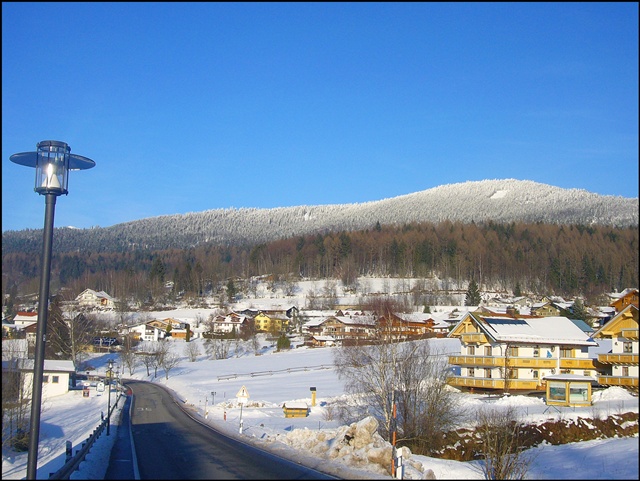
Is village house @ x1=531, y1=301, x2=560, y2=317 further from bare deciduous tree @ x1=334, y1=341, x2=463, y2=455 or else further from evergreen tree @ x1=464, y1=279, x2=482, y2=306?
evergreen tree @ x1=464, y1=279, x2=482, y2=306

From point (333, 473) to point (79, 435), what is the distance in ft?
87.6

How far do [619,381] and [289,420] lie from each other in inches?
1092

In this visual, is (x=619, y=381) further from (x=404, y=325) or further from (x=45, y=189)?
(x=404, y=325)

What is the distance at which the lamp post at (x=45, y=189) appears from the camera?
1547 cm

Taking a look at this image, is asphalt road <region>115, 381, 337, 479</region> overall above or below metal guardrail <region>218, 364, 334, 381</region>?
above

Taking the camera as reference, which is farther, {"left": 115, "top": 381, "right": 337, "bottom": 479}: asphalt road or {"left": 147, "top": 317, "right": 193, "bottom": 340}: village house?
{"left": 147, "top": 317, "right": 193, "bottom": 340}: village house

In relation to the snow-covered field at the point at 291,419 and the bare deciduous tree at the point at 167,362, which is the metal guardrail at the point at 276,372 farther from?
the bare deciduous tree at the point at 167,362

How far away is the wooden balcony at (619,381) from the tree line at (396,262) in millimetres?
2025

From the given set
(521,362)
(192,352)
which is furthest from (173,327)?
(521,362)

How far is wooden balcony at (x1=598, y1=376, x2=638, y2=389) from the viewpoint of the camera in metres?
13.0

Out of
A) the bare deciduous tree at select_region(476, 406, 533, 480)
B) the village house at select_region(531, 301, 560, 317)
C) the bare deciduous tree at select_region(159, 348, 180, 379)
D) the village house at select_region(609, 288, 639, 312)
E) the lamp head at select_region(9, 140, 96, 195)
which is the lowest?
the bare deciduous tree at select_region(159, 348, 180, 379)

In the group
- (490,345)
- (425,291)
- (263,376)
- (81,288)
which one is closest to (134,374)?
(263,376)

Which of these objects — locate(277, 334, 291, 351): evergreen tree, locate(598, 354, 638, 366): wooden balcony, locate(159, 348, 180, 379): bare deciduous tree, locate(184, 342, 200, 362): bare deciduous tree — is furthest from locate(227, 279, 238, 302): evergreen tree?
locate(598, 354, 638, 366): wooden balcony

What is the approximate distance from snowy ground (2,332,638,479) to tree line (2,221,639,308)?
385cm
